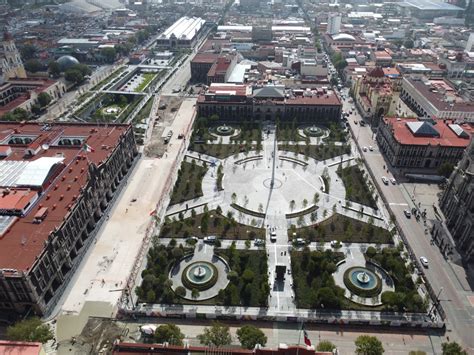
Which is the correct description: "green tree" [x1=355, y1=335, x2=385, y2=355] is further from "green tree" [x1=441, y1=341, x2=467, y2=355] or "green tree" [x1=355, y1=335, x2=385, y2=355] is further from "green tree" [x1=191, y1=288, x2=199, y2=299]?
"green tree" [x1=191, y1=288, x2=199, y2=299]

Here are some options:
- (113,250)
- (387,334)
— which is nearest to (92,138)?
(113,250)

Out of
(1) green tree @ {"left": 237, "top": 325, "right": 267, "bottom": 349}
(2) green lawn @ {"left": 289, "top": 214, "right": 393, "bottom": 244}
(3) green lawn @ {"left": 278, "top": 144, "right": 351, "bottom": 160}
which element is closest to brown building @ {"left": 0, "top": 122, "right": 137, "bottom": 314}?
(1) green tree @ {"left": 237, "top": 325, "right": 267, "bottom": 349}

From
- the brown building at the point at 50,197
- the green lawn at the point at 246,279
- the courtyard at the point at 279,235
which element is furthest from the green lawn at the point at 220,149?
the green lawn at the point at 246,279

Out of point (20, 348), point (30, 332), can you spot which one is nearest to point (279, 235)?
point (30, 332)

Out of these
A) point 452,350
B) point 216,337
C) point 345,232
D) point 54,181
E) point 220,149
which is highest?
point 54,181

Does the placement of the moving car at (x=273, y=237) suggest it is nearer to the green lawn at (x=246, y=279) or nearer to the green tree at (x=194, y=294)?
the green lawn at (x=246, y=279)

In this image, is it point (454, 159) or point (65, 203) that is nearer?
point (65, 203)

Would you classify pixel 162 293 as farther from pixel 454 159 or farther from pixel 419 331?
pixel 454 159

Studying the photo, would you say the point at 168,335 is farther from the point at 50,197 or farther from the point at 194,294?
the point at 50,197

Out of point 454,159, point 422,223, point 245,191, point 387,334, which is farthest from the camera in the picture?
point 454,159
